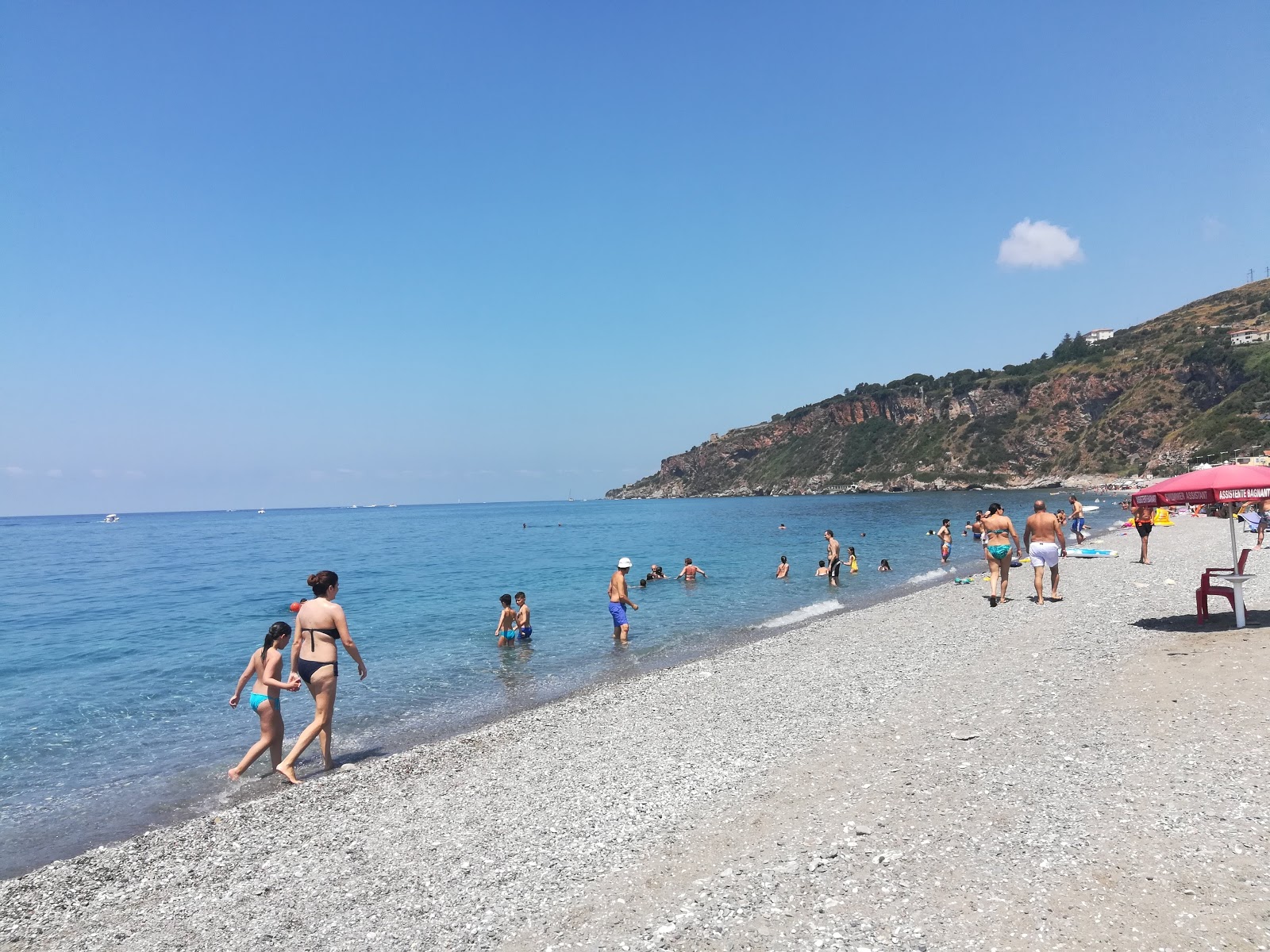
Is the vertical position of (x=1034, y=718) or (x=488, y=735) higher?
(x=1034, y=718)

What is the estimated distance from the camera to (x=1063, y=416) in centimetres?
11525

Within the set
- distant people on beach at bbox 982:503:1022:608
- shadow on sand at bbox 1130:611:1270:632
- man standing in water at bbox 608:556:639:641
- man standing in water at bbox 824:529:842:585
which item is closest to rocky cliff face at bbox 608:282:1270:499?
man standing in water at bbox 824:529:842:585

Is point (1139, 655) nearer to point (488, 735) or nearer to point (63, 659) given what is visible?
point (488, 735)

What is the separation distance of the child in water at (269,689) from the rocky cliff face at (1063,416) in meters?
101

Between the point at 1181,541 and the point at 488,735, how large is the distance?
95.3 feet

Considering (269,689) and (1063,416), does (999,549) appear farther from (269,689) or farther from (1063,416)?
(1063,416)

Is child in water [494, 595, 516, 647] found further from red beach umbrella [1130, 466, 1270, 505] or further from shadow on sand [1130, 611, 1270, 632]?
red beach umbrella [1130, 466, 1270, 505]

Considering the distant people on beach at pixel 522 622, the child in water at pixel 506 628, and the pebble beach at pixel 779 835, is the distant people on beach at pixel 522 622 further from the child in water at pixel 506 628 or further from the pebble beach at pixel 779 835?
the pebble beach at pixel 779 835

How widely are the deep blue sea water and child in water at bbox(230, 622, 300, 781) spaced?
36 cm

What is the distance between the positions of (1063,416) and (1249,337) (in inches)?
1015

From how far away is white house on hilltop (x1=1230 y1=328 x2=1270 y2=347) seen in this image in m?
100

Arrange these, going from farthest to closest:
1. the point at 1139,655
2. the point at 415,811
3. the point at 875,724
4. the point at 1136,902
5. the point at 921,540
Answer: the point at 921,540 → the point at 1139,655 → the point at 875,724 → the point at 415,811 → the point at 1136,902

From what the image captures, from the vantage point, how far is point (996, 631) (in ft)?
42.3

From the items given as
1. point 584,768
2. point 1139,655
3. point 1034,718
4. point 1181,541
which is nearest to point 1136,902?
point 1034,718
